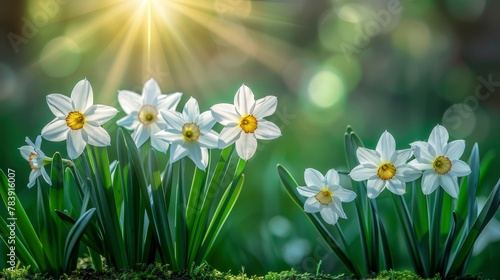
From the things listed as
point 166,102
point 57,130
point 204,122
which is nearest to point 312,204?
point 204,122

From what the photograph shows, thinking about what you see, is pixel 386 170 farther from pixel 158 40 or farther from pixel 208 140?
pixel 158 40

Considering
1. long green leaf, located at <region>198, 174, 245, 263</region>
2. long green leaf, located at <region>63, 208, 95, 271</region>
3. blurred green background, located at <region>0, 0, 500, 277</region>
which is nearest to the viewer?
long green leaf, located at <region>63, 208, 95, 271</region>

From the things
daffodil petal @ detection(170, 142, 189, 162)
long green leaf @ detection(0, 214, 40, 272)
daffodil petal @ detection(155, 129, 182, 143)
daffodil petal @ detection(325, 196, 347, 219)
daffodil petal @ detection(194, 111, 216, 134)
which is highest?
daffodil petal @ detection(194, 111, 216, 134)

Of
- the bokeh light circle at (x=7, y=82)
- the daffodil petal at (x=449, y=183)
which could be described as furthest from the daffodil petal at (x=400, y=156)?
the bokeh light circle at (x=7, y=82)

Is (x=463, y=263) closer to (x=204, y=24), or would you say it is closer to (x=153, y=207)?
(x=153, y=207)

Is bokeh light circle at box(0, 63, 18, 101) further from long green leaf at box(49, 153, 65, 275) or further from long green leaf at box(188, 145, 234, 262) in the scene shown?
long green leaf at box(188, 145, 234, 262)

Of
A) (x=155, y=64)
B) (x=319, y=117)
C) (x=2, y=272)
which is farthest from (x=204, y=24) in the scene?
(x=2, y=272)

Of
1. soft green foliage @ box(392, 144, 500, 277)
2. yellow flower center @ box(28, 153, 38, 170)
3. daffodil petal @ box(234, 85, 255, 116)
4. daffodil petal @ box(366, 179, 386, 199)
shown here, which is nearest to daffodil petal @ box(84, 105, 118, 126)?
yellow flower center @ box(28, 153, 38, 170)
